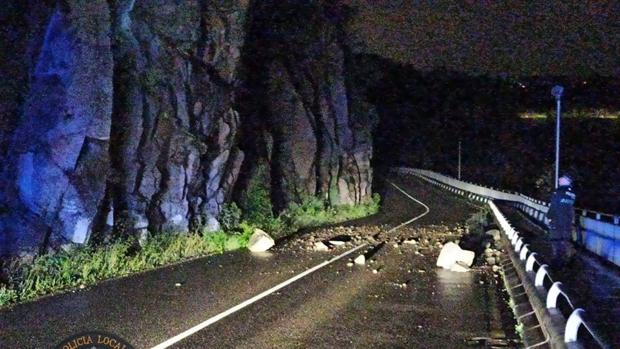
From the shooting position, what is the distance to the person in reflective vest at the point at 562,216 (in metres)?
14.5

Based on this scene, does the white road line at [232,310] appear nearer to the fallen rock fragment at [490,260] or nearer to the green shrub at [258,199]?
the fallen rock fragment at [490,260]

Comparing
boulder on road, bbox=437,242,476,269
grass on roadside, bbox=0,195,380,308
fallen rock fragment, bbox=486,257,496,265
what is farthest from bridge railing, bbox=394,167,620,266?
grass on roadside, bbox=0,195,380,308

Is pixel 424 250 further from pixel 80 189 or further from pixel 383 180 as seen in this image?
pixel 383 180

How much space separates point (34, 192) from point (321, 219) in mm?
19583

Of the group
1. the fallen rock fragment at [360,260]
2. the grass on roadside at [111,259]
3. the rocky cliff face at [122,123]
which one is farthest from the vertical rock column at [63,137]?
the fallen rock fragment at [360,260]

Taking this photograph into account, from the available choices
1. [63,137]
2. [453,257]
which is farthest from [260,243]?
[63,137]

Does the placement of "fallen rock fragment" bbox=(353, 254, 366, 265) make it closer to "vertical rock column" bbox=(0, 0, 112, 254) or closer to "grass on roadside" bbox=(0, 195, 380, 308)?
"grass on roadside" bbox=(0, 195, 380, 308)

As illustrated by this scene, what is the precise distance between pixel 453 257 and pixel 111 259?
8.10 meters

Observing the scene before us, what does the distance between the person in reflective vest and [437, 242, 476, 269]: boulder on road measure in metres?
2.60

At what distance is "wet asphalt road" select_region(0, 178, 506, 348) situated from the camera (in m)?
9.89

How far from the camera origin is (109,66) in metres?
19.1

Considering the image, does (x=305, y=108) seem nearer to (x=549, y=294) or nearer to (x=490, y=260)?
(x=490, y=260)

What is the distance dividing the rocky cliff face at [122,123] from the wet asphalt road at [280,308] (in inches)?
126

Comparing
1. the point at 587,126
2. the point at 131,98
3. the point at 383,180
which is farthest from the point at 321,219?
the point at 587,126
